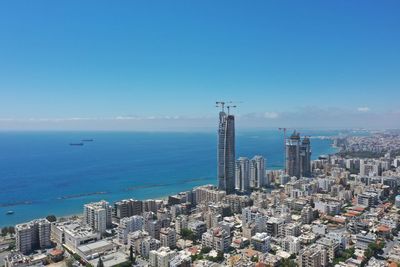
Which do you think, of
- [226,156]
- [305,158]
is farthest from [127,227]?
[305,158]

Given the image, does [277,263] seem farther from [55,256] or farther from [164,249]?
[55,256]

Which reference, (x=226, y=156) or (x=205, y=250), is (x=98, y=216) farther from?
(x=226, y=156)

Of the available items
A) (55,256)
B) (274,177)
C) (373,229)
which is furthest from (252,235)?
(274,177)

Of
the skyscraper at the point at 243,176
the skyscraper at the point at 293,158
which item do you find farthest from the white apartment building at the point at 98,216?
the skyscraper at the point at 293,158

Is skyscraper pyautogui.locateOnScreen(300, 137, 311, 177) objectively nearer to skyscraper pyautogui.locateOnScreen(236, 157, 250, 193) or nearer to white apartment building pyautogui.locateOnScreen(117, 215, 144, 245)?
skyscraper pyautogui.locateOnScreen(236, 157, 250, 193)

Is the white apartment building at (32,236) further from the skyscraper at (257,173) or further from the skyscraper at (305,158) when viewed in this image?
the skyscraper at (305,158)

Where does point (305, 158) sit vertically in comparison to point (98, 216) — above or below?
above
